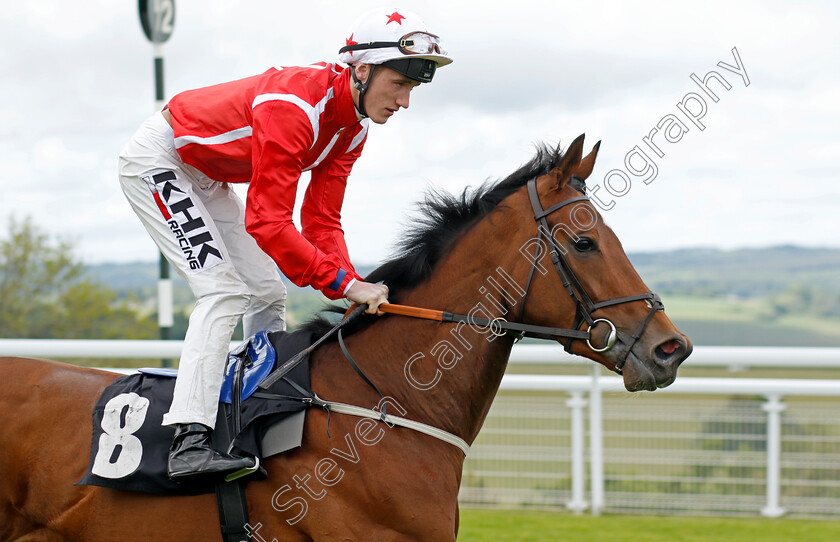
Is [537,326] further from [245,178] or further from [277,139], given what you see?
[245,178]

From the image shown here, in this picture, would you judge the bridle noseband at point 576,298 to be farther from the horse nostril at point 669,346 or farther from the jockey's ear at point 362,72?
the jockey's ear at point 362,72

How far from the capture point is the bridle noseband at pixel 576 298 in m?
2.39

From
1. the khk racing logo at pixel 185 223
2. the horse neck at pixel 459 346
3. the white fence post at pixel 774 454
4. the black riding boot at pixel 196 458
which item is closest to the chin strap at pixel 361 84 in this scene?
the horse neck at pixel 459 346

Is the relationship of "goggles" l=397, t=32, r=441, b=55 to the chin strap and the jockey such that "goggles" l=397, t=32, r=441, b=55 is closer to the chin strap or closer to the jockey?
the jockey

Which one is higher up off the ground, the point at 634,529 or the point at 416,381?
the point at 416,381

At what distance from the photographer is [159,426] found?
2.55 m

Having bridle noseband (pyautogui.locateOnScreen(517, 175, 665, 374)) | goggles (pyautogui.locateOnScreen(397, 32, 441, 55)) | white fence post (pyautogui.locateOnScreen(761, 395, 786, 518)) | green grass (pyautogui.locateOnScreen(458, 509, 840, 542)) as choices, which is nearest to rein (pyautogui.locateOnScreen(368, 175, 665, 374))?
bridle noseband (pyautogui.locateOnScreen(517, 175, 665, 374))

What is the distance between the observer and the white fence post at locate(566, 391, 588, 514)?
16.8ft

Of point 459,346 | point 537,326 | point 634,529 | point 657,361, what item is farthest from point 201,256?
point 634,529

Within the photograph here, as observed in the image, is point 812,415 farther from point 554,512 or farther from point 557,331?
point 557,331

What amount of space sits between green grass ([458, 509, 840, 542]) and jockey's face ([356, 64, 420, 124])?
294 centimetres

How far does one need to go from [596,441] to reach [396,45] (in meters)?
3.34

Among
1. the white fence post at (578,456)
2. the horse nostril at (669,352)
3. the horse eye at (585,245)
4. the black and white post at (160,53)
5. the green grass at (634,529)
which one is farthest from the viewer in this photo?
the black and white post at (160,53)

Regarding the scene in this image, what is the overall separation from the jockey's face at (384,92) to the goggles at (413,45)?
7 cm
